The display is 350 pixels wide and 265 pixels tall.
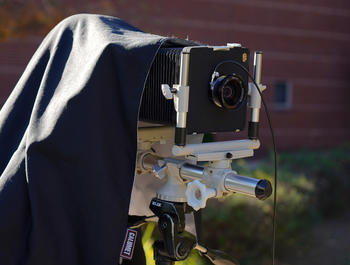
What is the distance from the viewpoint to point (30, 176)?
1.97 metres

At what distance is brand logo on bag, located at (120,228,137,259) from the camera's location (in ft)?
7.98

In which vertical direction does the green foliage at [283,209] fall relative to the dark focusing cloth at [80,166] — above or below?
below

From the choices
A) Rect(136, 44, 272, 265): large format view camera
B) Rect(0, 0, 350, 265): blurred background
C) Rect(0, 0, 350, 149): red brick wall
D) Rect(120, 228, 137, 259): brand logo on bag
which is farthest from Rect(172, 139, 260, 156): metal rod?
Rect(0, 0, 350, 149): red brick wall

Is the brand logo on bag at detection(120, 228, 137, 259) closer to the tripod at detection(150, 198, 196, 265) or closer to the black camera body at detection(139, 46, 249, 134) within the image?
the tripod at detection(150, 198, 196, 265)

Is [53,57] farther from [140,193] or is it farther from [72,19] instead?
[140,193]

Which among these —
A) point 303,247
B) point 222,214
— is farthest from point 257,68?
point 303,247

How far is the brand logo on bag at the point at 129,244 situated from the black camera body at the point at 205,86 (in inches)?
22.0

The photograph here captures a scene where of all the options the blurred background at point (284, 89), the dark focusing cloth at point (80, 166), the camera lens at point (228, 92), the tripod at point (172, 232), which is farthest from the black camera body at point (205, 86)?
the blurred background at point (284, 89)

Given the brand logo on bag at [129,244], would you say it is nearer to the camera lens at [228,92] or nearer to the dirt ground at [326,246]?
the camera lens at [228,92]

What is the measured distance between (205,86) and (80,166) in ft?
1.82

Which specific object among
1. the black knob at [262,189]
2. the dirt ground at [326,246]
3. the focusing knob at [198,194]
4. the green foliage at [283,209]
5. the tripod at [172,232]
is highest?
the black knob at [262,189]

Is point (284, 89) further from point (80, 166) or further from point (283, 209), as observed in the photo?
Result: point (80, 166)

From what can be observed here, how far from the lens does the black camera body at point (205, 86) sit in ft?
6.56

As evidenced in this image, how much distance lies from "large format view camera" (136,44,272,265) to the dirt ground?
3.24 metres
